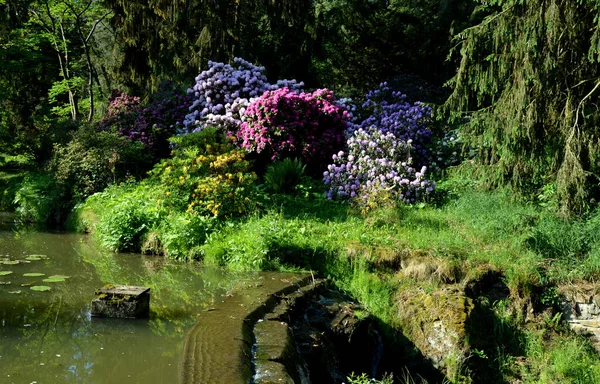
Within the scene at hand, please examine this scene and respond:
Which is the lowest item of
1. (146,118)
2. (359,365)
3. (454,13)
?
(359,365)

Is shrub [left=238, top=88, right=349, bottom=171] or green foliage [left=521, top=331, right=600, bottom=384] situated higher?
shrub [left=238, top=88, right=349, bottom=171]

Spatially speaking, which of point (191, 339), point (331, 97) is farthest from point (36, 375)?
point (331, 97)

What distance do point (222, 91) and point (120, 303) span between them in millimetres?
8499

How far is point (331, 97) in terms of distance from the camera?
42.3 feet

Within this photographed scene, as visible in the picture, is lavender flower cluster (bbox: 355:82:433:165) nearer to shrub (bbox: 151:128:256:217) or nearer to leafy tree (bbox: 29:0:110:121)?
shrub (bbox: 151:128:256:217)

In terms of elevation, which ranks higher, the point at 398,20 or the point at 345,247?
the point at 398,20

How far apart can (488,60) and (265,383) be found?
6.80 m

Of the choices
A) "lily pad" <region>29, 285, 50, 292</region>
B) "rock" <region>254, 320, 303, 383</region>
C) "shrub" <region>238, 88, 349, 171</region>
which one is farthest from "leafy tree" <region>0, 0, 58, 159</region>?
"rock" <region>254, 320, 303, 383</region>

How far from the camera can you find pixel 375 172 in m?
10.6

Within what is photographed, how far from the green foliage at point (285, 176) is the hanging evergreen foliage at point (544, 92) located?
3533 millimetres

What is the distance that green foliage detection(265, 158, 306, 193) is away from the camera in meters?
11.0

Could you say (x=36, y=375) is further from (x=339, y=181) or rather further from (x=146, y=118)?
(x=146, y=118)

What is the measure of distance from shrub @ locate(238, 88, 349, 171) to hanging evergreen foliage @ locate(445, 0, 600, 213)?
147 inches

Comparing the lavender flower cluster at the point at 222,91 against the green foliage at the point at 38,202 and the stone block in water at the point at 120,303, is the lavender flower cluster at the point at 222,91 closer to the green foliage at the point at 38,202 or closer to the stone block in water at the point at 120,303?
the green foliage at the point at 38,202
